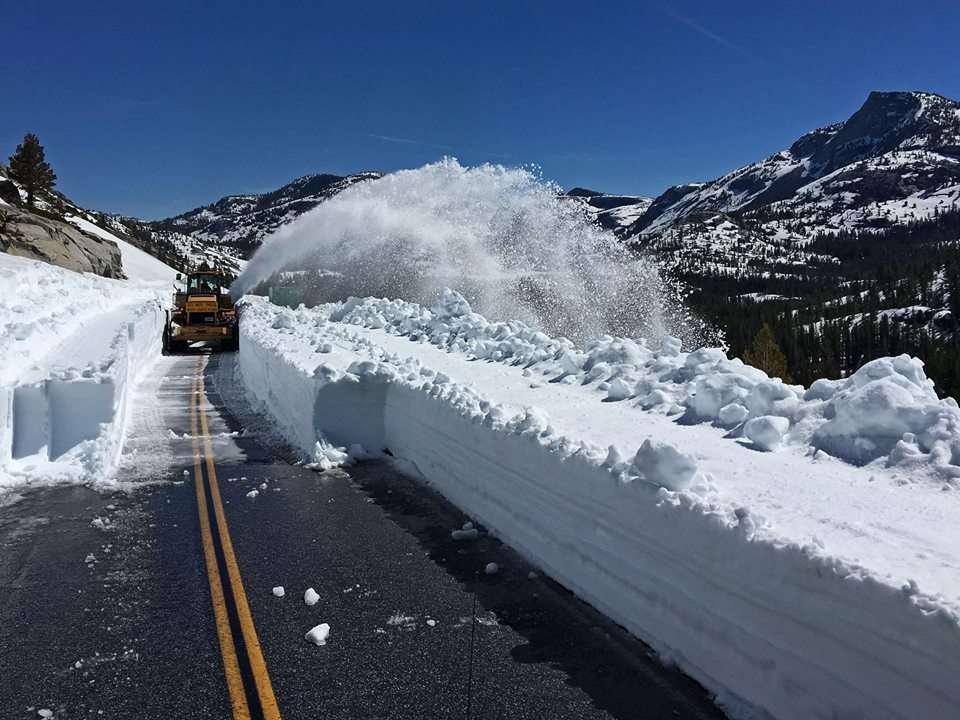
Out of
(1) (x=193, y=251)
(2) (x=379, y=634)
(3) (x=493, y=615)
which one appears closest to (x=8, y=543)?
(2) (x=379, y=634)

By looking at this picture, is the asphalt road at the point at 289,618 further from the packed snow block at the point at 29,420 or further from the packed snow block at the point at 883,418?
the packed snow block at the point at 883,418

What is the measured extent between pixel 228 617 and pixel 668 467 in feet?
10.8

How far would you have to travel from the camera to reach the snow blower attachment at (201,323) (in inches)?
957

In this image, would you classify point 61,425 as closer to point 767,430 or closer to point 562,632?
point 562,632

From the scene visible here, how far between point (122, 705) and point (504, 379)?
24.3 ft

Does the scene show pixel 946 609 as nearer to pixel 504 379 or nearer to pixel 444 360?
pixel 504 379

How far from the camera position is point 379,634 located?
5250 mm

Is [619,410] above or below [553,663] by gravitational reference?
above

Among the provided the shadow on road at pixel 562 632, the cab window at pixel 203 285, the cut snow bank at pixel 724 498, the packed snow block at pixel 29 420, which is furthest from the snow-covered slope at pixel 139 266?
the shadow on road at pixel 562 632

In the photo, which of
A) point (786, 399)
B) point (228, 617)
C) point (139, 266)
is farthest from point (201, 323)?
point (139, 266)

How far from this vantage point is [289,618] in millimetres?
5508

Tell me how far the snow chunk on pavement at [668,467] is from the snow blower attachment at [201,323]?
20.6 metres

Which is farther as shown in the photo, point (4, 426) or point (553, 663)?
point (4, 426)

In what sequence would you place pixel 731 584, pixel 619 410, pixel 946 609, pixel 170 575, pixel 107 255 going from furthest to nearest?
1. pixel 107 255
2. pixel 619 410
3. pixel 170 575
4. pixel 731 584
5. pixel 946 609
